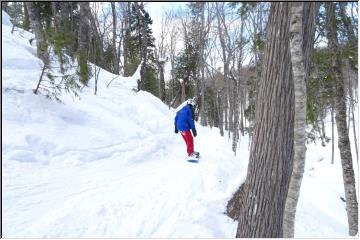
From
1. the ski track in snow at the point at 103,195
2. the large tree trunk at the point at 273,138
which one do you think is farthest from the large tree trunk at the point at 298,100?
the ski track in snow at the point at 103,195

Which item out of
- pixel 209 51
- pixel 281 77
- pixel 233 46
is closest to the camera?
pixel 281 77

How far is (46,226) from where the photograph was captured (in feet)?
13.4

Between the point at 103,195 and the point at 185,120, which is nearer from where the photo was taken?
the point at 103,195

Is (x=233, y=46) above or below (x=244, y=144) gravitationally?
→ above

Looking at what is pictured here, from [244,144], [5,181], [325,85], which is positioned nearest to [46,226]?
[5,181]

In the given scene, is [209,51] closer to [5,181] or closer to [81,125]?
[81,125]

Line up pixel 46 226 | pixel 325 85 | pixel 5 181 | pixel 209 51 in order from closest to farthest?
pixel 46 226 < pixel 5 181 < pixel 325 85 < pixel 209 51

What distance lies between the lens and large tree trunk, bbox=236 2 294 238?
12.5 feet

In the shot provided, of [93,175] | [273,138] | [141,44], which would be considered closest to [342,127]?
[273,138]

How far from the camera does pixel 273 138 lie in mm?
3859

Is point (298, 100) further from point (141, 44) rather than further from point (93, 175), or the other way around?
point (141, 44)

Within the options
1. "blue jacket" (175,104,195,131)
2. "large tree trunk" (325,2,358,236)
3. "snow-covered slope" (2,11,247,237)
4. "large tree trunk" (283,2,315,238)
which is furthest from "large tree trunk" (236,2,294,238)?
"blue jacket" (175,104,195,131)

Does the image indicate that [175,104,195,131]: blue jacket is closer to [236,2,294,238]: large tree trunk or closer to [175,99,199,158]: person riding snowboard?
[175,99,199,158]: person riding snowboard

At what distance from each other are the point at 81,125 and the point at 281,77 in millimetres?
5988
